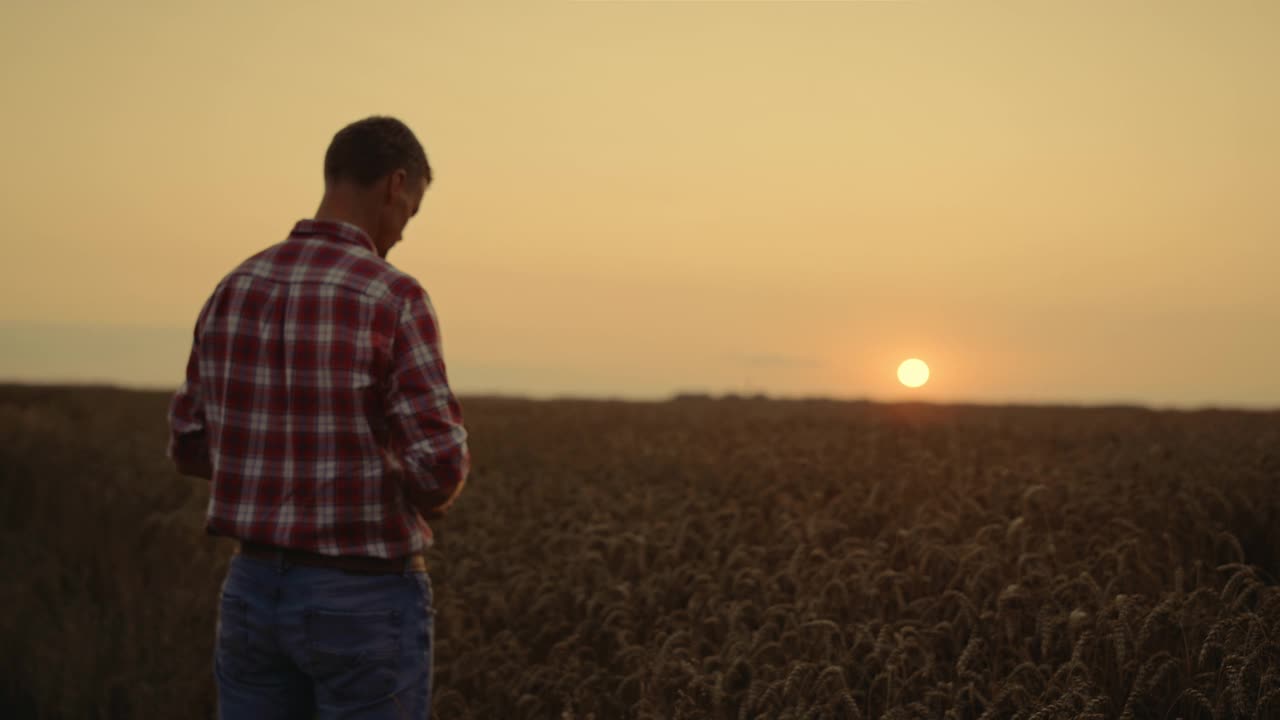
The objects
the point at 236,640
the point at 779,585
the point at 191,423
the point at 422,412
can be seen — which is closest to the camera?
the point at 422,412

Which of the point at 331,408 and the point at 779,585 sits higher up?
the point at 331,408

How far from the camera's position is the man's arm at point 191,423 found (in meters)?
2.90

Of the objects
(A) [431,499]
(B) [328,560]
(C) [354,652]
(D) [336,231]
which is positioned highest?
(D) [336,231]

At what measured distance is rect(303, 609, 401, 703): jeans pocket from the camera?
256cm

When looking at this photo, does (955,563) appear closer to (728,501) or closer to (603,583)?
(603,583)

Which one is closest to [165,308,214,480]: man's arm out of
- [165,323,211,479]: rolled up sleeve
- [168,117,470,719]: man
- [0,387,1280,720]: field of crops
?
[165,323,211,479]: rolled up sleeve

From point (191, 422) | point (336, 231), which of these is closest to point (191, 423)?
point (191, 422)

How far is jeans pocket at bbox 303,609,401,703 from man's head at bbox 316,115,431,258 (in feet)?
3.34

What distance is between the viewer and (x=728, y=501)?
337 inches

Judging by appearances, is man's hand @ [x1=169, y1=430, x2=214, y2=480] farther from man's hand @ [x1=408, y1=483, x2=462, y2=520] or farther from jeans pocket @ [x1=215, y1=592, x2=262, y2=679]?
man's hand @ [x1=408, y1=483, x2=462, y2=520]

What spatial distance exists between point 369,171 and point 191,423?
901mm

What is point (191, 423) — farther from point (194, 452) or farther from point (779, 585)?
point (779, 585)

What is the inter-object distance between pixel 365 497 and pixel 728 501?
20.4 feet

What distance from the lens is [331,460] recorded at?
8.40ft
